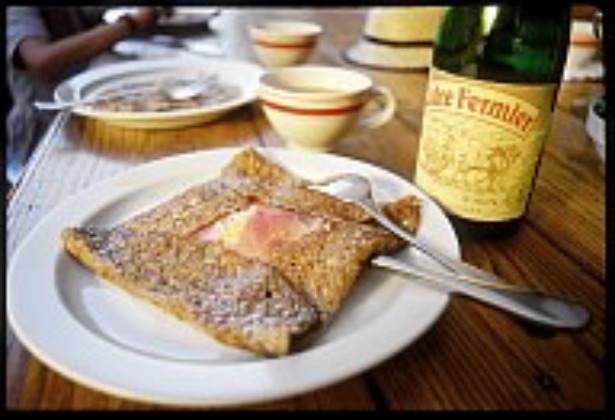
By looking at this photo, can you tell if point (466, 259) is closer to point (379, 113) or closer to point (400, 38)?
point (379, 113)

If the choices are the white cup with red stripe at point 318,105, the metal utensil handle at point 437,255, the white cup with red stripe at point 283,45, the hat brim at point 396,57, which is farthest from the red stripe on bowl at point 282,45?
the metal utensil handle at point 437,255

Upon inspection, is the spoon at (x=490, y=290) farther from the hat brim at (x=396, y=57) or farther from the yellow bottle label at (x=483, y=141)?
the hat brim at (x=396, y=57)

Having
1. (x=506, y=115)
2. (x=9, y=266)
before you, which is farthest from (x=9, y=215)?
(x=506, y=115)

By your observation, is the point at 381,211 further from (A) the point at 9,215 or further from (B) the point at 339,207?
(A) the point at 9,215

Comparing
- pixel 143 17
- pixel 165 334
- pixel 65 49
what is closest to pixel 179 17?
pixel 143 17

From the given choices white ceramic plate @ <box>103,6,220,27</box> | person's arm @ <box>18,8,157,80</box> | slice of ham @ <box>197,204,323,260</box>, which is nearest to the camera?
slice of ham @ <box>197,204,323,260</box>

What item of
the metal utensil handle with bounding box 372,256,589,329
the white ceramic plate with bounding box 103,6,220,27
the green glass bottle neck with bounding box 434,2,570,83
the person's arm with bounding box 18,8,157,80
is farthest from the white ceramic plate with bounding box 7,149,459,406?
the white ceramic plate with bounding box 103,6,220,27

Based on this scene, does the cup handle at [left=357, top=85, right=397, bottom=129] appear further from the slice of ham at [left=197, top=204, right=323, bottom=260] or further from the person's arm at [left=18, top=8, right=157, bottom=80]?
the person's arm at [left=18, top=8, right=157, bottom=80]
